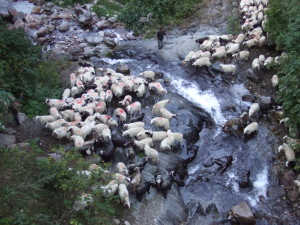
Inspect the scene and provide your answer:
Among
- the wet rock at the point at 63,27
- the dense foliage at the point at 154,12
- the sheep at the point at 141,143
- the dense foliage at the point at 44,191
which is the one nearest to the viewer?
the dense foliage at the point at 44,191

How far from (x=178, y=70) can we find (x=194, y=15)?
18.7ft

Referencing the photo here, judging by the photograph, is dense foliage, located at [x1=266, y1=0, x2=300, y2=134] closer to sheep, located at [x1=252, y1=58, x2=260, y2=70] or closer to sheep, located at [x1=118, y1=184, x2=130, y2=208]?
sheep, located at [x1=252, y1=58, x2=260, y2=70]

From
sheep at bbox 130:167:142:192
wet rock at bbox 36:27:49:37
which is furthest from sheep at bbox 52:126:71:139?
wet rock at bbox 36:27:49:37

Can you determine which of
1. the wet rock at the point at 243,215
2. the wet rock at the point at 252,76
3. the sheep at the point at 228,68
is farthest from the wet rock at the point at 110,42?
the wet rock at the point at 243,215

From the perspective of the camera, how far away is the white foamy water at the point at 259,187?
952 centimetres

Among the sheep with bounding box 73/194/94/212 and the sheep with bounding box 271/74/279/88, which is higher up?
the sheep with bounding box 73/194/94/212

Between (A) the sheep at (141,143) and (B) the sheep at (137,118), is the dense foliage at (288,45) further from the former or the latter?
(B) the sheep at (137,118)

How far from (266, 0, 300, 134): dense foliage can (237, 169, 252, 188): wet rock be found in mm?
2123

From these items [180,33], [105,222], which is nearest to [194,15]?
[180,33]

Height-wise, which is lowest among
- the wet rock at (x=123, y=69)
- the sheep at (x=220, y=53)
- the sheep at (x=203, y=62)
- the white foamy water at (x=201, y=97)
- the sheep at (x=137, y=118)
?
the white foamy water at (x=201, y=97)

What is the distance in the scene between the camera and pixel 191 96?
13.6 meters

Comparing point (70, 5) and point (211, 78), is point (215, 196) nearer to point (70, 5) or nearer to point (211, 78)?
point (211, 78)

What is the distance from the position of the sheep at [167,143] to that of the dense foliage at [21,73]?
4.44 m

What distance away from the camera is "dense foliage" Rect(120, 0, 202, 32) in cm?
1845
